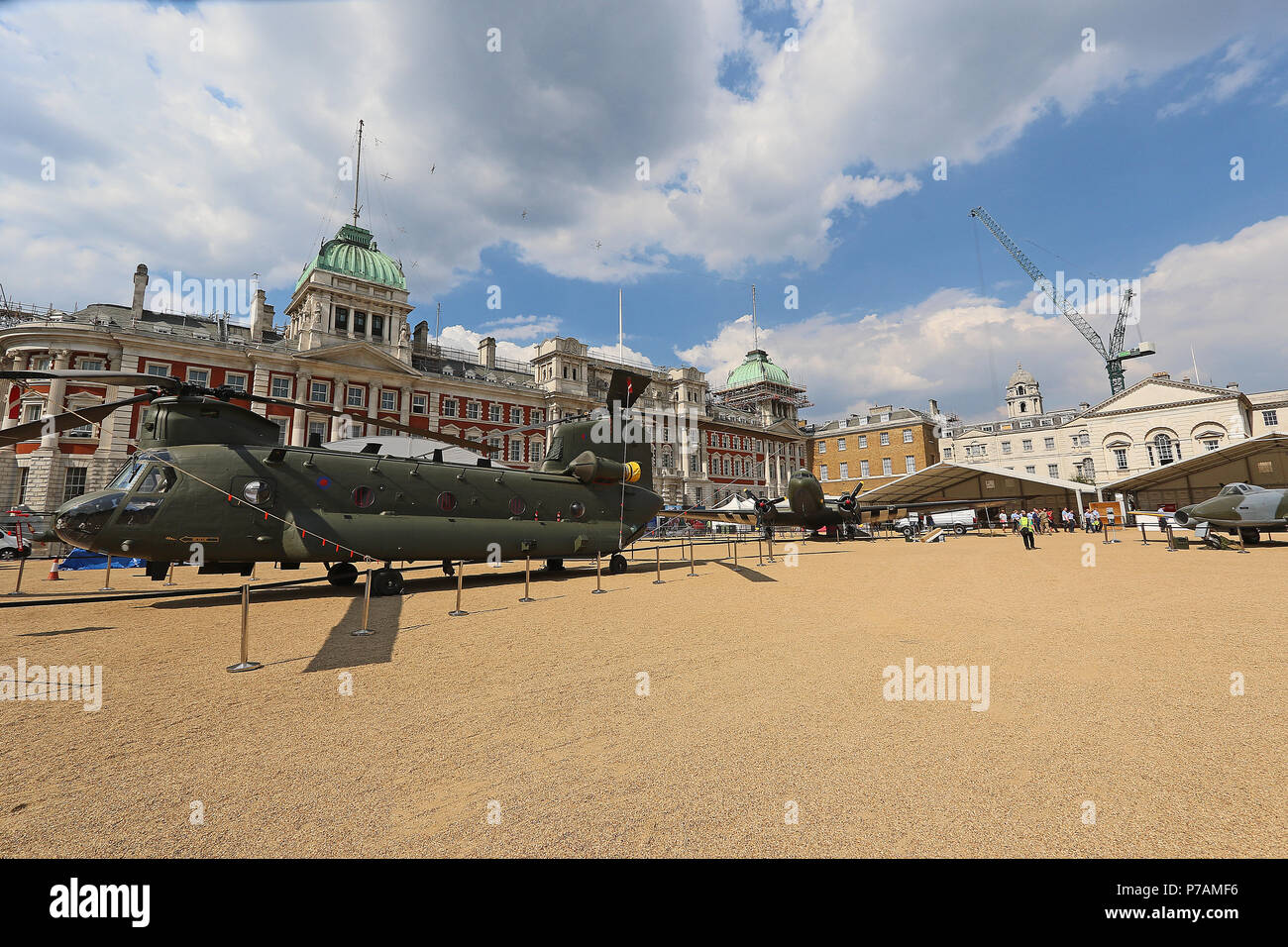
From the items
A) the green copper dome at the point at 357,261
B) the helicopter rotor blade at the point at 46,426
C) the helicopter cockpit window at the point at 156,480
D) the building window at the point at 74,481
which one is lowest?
the helicopter cockpit window at the point at 156,480

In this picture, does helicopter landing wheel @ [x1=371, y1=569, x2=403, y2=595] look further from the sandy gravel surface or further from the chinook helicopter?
the sandy gravel surface

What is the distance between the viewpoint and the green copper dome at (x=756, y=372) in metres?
90.4

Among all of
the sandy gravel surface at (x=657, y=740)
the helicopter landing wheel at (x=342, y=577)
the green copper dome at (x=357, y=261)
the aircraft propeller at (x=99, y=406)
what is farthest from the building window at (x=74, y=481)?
the sandy gravel surface at (x=657, y=740)

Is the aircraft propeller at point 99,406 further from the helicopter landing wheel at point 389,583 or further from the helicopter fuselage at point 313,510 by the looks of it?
the helicopter landing wheel at point 389,583

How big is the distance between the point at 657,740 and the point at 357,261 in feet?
191

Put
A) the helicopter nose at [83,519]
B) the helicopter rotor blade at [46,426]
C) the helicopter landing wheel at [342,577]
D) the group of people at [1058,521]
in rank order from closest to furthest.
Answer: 1. the helicopter rotor blade at [46,426]
2. the helicopter nose at [83,519]
3. the helicopter landing wheel at [342,577]
4. the group of people at [1058,521]

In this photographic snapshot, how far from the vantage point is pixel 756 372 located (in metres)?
90.9

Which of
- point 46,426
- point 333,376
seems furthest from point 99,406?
point 333,376

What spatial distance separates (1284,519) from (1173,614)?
21321 mm

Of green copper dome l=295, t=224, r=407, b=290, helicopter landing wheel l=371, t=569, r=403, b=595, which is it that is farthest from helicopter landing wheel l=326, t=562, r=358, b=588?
green copper dome l=295, t=224, r=407, b=290

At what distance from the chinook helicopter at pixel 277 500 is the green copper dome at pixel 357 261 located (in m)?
40.5

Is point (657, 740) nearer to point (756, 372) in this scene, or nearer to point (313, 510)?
point (313, 510)

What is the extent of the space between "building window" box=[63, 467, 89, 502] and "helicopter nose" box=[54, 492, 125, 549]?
3690 centimetres

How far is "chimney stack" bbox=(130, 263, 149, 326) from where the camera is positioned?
134 ft
